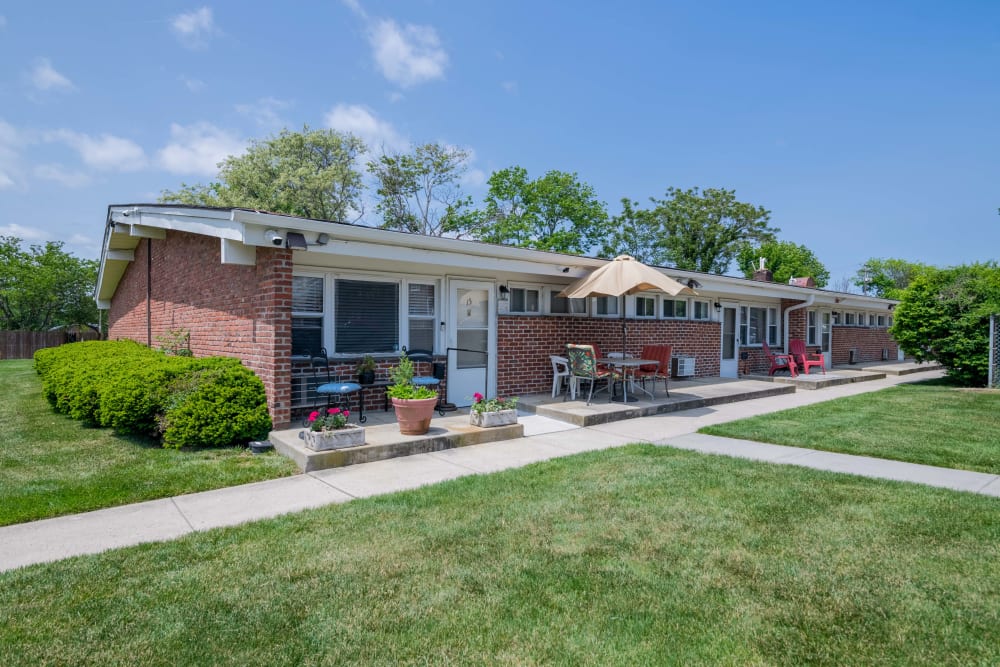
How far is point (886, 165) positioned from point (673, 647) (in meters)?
22.6

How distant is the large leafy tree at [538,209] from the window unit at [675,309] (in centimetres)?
2247

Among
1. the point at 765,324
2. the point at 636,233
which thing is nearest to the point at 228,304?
the point at 765,324

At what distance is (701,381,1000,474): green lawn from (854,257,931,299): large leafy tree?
157 ft

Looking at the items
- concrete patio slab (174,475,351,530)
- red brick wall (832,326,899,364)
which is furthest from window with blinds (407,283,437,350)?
red brick wall (832,326,899,364)

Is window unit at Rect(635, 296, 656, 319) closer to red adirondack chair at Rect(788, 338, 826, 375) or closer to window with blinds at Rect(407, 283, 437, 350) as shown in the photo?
red adirondack chair at Rect(788, 338, 826, 375)

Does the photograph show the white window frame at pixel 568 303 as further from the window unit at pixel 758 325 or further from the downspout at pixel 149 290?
the downspout at pixel 149 290

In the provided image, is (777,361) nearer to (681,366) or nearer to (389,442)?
(681,366)

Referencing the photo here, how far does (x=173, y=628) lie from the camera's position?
253cm

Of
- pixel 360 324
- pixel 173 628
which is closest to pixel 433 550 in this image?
pixel 173 628

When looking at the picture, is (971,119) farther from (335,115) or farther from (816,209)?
(335,115)

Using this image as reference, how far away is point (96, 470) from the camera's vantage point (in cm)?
541

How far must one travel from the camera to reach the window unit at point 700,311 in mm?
13460

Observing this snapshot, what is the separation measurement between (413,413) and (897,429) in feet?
22.4

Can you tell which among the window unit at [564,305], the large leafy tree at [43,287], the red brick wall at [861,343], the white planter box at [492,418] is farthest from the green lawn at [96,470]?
the large leafy tree at [43,287]
